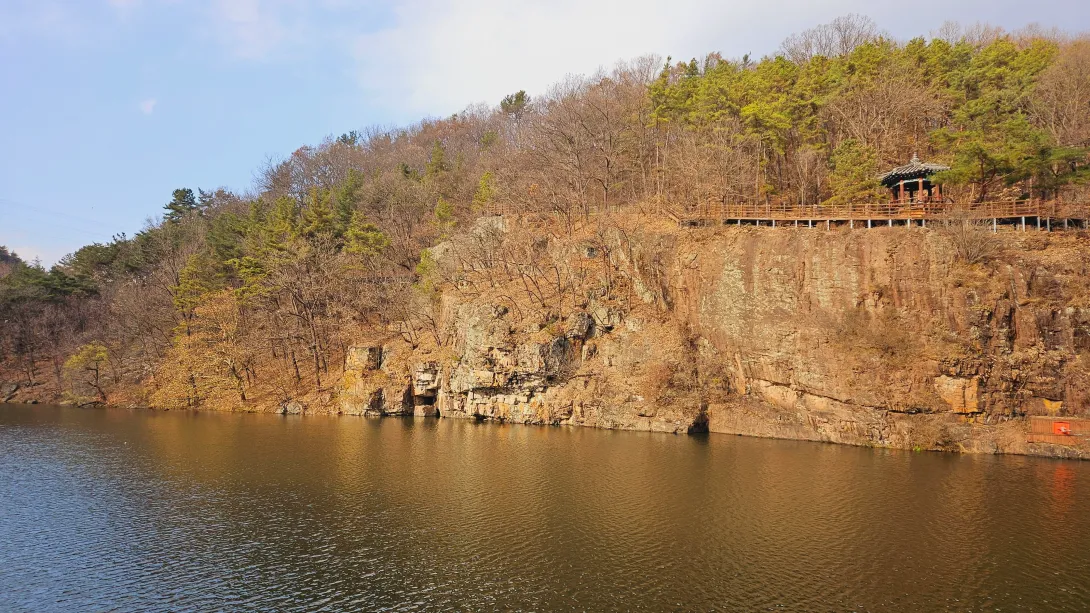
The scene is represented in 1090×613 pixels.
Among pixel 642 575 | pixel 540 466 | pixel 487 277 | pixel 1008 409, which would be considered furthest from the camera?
pixel 487 277

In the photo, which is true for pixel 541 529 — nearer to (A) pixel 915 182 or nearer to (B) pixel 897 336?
(B) pixel 897 336

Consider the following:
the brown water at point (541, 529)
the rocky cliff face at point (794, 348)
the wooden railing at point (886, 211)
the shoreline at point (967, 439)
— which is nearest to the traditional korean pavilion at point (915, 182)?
the wooden railing at point (886, 211)

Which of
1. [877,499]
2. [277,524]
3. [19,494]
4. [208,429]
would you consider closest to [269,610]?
[277,524]

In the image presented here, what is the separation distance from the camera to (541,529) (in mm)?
19203

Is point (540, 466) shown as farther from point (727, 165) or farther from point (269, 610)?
point (727, 165)

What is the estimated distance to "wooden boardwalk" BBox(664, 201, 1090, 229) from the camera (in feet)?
113

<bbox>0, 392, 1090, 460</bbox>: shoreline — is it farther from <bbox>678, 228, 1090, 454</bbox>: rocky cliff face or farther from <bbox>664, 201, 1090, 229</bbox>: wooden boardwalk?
<bbox>664, 201, 1090, 229</bbox>: wooden boardwalk

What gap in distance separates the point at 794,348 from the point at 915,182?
48.3 ft

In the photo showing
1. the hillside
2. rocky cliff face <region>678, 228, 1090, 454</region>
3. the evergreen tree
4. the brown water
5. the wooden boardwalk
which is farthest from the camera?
the evergreen tree

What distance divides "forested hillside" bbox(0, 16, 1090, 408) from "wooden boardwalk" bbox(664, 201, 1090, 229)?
1578mm

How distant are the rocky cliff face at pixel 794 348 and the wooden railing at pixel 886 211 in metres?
1.73

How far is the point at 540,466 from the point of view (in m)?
27.0

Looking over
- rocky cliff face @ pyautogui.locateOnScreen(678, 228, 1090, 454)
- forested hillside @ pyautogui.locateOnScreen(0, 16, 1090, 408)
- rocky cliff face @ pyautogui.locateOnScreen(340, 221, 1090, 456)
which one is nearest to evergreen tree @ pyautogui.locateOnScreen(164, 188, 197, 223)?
forested hillside @ pyautogui.locateOnScreen(0, 16, 1090, 408)

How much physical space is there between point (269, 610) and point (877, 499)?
20.4 metres
